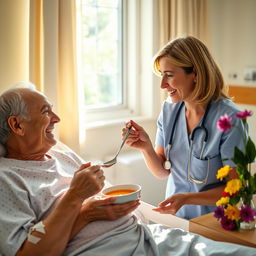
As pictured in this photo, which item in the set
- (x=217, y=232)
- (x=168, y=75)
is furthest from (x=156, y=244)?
(x=168, y=75)

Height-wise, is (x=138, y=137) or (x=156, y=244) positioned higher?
(x=138, y=137)

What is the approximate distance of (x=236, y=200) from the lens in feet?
4.96

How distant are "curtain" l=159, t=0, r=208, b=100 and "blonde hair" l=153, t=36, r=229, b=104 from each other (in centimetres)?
125

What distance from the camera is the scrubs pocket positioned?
6.49 ft

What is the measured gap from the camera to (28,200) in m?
1.59

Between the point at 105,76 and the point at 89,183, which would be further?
the point at 105,76

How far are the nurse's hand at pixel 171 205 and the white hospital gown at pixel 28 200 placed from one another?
126 mm

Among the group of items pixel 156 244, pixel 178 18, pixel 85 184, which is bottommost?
pixel 156 244

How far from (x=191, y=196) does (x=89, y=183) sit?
50 centimetres

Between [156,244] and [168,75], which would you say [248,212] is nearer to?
[156,244]

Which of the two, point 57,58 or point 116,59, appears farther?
point 116,59

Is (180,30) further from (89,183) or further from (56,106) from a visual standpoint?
(89,183)

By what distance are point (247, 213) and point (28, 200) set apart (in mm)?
772

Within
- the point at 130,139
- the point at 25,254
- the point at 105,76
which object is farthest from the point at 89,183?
the point at 105,76
